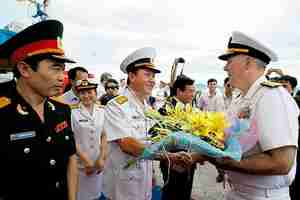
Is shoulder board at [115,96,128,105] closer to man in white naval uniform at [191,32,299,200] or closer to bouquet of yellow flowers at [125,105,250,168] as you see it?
bouquet of yellow flowers at [125,105,250,168]

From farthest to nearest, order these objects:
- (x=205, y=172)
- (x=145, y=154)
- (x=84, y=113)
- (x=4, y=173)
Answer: (x=205, y=172) < (x=84, y=113) < (x=145, y=154) < (x=4, y=173)

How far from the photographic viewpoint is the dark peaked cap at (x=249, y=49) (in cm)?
215

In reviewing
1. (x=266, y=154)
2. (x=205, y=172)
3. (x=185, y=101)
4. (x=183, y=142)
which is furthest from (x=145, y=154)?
(x=205, y=172)

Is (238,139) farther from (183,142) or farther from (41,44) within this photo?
(41,44)

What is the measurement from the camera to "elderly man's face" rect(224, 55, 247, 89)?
217 centimetres

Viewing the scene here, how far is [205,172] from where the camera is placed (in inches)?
253

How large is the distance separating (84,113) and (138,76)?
4.16ft

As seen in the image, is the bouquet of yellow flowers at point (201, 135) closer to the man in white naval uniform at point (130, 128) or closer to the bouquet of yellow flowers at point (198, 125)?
the bouquet of yellow flowers at point (198, 125)

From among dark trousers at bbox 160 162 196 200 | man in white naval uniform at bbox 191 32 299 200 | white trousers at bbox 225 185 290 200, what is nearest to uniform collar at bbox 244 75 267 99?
man in white naval uniform at bbox 191 32 299 200

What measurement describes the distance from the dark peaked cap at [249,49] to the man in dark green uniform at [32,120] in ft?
3.93

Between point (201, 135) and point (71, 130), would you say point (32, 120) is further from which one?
point (201, 135)

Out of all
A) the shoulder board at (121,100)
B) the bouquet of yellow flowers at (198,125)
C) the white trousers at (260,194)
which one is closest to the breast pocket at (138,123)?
the shoulder board at (121,100)

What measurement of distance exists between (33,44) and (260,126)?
1522 millimetres

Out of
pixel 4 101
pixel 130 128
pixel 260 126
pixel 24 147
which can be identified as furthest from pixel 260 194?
pixel 4 101
